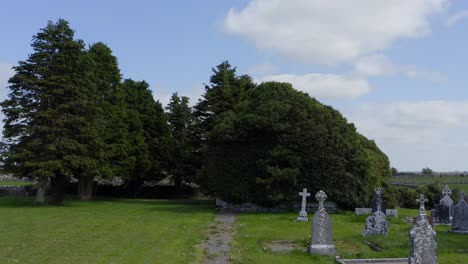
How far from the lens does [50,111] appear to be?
31.0m

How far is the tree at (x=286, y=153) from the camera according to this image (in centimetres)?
2870

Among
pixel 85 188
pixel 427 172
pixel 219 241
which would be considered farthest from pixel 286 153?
pixel 427 172

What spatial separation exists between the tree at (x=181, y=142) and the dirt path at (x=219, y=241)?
1759cm

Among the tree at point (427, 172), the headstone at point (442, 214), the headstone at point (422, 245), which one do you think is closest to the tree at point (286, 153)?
Result: the headstone at point (442, 214)

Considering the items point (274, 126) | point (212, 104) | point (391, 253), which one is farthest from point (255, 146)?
point (391, 253)

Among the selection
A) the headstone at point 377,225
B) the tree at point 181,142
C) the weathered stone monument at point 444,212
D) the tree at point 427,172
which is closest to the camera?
the headstone at point 377,225

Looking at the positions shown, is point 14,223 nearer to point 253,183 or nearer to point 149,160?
point 253,183

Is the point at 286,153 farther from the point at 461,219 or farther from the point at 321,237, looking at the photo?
the point at 321,237

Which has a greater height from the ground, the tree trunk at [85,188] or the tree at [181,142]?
the tree at [181,142]

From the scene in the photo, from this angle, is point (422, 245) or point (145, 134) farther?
point (145, 134)

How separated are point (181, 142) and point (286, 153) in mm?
17559

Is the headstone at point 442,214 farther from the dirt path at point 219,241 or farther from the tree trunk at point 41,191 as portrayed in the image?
the tree trunk at point 41,191

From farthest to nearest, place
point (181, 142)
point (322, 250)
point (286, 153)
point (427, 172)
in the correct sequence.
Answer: point (427, 172) < point (181, 142) < point (286, 153) < point (322, 250)

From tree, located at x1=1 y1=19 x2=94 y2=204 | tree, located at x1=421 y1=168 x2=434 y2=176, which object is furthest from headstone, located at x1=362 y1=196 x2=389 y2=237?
tree, located at x1=421 y1=168 x2=434 y2=176
